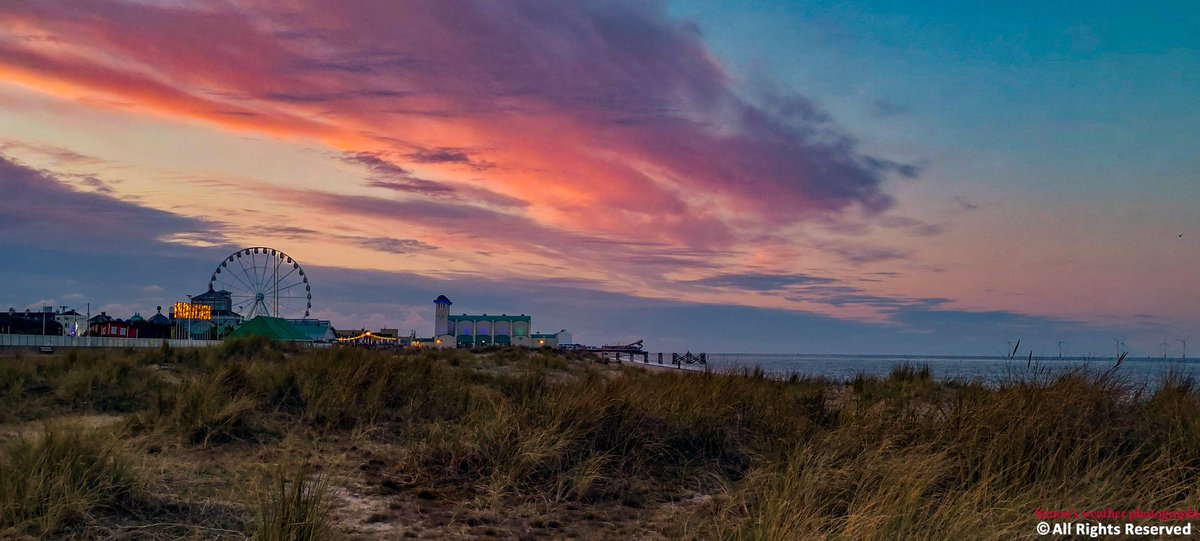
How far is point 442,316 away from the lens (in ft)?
375

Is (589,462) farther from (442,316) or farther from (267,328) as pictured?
(442,316)

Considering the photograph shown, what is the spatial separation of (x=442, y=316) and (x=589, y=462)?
10927 cm

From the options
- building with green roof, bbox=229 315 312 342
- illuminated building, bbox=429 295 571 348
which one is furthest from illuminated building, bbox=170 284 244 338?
building with green roof, bbox=229 315 312 342

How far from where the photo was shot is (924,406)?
11609 millimetres

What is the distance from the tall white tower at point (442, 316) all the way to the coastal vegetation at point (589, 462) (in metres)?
103

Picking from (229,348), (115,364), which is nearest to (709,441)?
(115,364)

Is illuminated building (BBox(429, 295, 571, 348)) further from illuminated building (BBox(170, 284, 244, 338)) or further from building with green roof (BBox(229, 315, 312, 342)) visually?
building with green roof (BBox(229, 315, 312, 342))

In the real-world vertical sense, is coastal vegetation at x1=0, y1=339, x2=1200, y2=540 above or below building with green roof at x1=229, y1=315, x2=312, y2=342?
below

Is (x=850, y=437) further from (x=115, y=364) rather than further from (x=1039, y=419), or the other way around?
(x=115, y=364)

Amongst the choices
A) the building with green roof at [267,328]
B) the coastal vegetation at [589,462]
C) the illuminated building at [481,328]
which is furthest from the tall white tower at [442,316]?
the coastal vegetation at [589,462]

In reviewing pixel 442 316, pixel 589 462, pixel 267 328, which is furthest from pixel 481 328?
pixel 589 462

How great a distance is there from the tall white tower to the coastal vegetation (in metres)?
103

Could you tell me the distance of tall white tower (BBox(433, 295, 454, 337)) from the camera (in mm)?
112875

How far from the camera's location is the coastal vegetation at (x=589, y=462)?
5.44 meters
